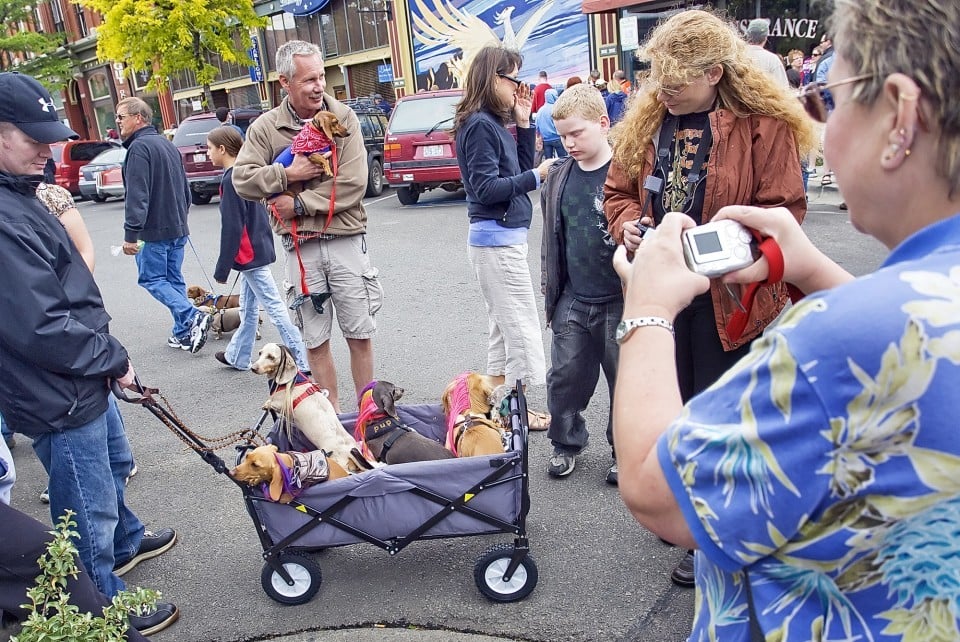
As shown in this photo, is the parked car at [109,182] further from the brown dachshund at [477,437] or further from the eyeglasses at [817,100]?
the eyeglasses at [817,100]

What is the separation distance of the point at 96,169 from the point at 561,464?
63.2ft

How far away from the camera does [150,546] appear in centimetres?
349

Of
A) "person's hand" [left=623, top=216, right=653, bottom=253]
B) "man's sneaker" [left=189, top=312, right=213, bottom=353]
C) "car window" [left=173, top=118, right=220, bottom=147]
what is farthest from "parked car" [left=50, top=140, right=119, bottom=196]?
"person's hand" [left=623, top=216, right=653, bottom=253]

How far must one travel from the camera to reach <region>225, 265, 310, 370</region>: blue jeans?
569 cm

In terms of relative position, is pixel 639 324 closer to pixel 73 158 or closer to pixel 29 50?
pixel 73 158

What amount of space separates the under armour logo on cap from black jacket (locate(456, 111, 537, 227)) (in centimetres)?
200

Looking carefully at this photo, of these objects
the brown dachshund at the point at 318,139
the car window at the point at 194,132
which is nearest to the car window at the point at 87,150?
the car window at the point at 194,132

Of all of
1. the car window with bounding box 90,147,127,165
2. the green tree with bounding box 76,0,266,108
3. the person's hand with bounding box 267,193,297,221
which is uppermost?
the green tree with bounding box 76,0,266,108

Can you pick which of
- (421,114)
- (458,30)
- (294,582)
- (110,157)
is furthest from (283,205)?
(458,30)

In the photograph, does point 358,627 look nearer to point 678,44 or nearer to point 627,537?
point 627,537

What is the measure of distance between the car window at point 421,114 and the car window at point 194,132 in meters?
5.08

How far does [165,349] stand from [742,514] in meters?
6.78

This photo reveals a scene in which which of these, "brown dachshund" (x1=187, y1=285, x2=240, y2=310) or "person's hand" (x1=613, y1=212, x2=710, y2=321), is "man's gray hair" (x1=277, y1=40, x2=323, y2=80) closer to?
"brown dachshund" (x1=187, y1=285, x2=240, y2=310)

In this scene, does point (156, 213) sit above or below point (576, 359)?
above
